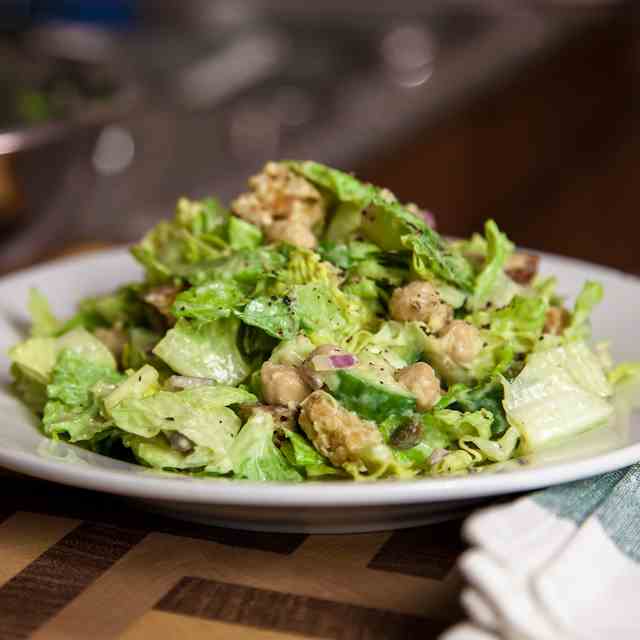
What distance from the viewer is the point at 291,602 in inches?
49.3

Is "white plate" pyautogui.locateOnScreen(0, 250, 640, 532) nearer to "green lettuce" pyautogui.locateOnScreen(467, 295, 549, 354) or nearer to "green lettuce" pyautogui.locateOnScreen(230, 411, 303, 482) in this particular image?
"green lettuce" pyautogui.locateOnScreen(230, 411, 303, 482)

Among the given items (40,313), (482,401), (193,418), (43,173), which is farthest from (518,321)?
(43,173)

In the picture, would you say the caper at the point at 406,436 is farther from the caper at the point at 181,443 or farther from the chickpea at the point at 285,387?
the caper at the point at 181,443

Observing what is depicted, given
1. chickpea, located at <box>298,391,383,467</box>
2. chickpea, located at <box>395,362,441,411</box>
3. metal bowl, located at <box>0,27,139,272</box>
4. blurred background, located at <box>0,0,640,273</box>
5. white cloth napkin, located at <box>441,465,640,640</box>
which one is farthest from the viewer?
blurred background, located at <box>0,0,640,273</box>

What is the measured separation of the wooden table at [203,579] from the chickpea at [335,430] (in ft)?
0.36

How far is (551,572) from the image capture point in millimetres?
1112

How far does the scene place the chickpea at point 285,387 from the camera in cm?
148

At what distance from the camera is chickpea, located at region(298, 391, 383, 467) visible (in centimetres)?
138

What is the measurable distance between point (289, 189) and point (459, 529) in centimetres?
70

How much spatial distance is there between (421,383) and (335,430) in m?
0.17

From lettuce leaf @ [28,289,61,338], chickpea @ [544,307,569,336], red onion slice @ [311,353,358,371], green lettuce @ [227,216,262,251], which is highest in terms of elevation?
green lettuce @ [227,216,262,251]

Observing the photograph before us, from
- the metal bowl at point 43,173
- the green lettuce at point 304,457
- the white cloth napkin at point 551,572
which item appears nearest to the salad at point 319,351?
the green lettuce at point 304,457

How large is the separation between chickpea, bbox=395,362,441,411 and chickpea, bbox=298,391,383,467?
91 mm

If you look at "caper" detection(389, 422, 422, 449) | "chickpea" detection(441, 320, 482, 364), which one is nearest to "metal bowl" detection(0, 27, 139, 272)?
Result: "chickpea" detection(441, 320, 482, 364)
